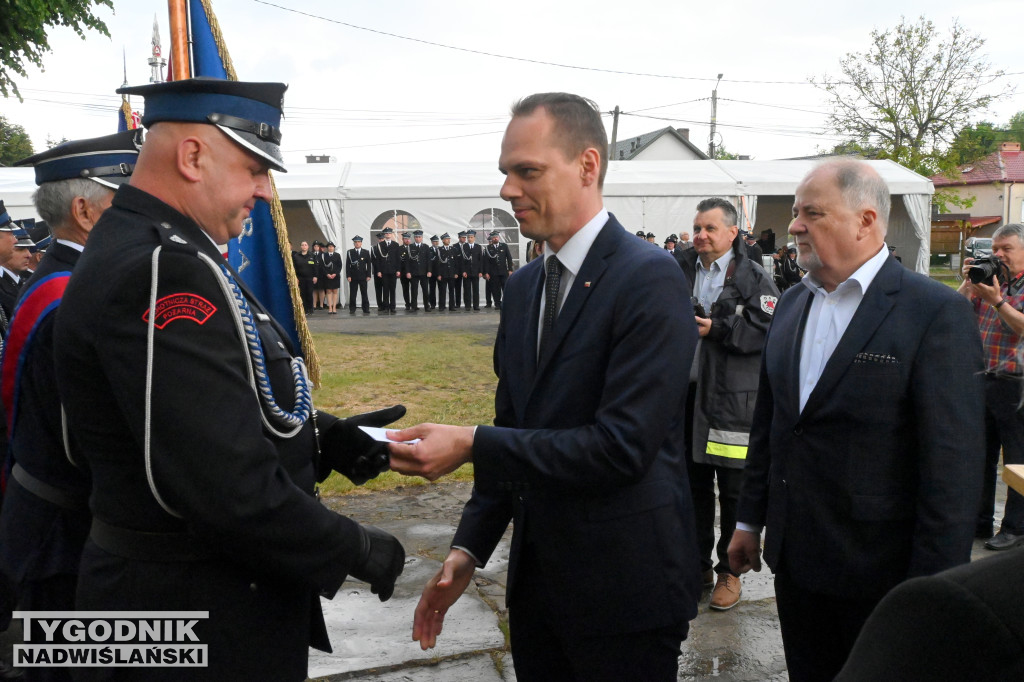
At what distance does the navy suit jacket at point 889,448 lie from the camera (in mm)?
2168

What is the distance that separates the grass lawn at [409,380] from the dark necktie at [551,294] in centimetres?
443

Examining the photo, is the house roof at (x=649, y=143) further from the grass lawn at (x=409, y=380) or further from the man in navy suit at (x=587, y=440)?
the man in navy suit at (x=587, y=440)

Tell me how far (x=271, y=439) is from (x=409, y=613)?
2575 mm

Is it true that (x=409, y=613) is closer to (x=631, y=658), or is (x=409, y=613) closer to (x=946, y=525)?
(x=631, y=658)

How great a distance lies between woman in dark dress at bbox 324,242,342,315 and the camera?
835 inches

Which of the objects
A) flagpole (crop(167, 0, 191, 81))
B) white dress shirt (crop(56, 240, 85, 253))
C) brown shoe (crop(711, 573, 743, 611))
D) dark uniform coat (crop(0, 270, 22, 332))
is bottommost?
brown shoe (crop(711, 573, 743, 611))

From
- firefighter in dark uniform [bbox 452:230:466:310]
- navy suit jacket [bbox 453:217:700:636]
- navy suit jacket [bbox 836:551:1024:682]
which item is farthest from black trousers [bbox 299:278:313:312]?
navy suit jacket [bbox 836:551:1024:682]

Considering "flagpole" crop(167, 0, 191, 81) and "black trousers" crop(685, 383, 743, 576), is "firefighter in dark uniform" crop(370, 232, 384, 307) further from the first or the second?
"black trousers" crop(685, 383, 743, 576)

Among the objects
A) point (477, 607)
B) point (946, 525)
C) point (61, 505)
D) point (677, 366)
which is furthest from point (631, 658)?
point (477, 607)

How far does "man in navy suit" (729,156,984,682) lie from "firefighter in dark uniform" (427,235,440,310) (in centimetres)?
1933

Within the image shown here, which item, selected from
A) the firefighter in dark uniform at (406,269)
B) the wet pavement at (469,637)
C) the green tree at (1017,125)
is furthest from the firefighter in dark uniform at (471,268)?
the green tree at (1017,125)

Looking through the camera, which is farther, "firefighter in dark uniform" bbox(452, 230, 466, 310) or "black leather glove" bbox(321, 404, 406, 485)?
"firefighter in dark uniform" bbox(452, 230, 466, 310)

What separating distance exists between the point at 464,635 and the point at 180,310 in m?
2.72

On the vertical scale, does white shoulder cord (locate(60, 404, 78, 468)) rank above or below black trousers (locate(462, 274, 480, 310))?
above
